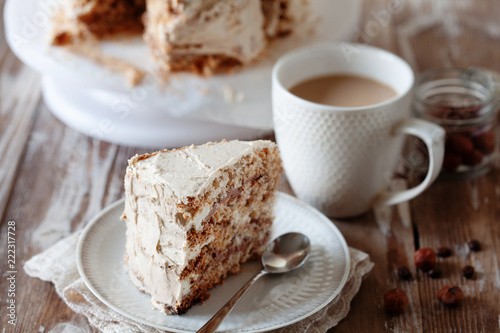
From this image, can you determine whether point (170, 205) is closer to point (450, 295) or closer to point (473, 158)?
point (450, 295)

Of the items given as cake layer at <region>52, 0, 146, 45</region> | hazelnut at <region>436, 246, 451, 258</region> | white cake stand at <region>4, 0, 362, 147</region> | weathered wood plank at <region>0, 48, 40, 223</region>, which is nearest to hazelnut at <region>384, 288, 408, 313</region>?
hazelnut at <region>436, 246, 451, 258</region>

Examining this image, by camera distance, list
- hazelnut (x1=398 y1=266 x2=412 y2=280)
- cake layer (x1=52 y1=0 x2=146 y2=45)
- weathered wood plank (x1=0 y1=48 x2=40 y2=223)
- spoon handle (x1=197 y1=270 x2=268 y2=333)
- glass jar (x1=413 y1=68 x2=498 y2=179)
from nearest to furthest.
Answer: spoon handle (x1=197 y1=270 x2=268 y2=333) < hazelnut (x1=398 y1=266 x2=412 y2=280) < glass jar (x1=413 y1=68 x2=498 y2=179) < weathered wood plank (x1=0 y1=48 x2=40 y2=223) < cake layer (x1=52 y1=0 x2=146 y2=45)

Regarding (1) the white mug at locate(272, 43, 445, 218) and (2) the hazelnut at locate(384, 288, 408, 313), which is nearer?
(2) the hazelnut at locate(384, 288, 408, 313)

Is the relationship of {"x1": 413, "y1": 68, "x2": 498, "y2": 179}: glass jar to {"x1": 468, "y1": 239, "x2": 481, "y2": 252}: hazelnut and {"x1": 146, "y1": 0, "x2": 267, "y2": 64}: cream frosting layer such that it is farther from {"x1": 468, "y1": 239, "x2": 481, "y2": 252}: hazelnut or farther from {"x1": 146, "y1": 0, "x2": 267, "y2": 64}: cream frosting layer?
{"x1": 146, "y1": 0, "x2": 267, "y2": 64}: cream frosting layer

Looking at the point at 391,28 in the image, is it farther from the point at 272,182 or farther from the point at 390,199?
the point at 272,182

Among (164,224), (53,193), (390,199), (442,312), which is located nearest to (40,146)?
(53,193)

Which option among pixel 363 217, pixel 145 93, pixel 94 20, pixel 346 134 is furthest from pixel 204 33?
pixel 363 217

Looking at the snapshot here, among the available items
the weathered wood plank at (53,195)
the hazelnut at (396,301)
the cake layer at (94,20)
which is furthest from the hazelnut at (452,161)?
the cake layer at (94,20)
